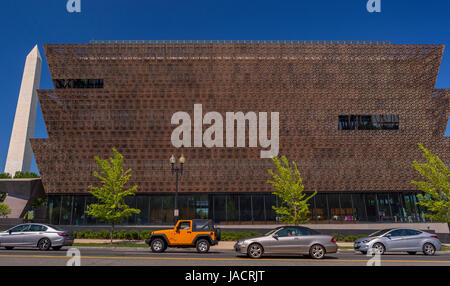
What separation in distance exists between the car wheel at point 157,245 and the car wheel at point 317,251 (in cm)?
808

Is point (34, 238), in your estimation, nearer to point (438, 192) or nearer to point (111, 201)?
point (111, 201)

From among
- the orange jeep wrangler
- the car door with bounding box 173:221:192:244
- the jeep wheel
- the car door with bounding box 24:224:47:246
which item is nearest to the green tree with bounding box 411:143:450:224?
the orange jeep wrangler

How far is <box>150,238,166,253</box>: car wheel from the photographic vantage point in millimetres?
16984

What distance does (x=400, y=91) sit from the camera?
40.8 metres

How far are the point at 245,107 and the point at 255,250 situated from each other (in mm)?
27945

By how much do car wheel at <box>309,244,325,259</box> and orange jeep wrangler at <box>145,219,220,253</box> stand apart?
5570 millimetres

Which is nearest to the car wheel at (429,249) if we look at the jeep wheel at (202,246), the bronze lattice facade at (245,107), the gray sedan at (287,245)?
the gray sedan at (287,245)

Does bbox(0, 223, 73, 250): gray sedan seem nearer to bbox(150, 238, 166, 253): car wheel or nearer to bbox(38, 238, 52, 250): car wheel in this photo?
bbox(38, 238, 52, 250): car wheel

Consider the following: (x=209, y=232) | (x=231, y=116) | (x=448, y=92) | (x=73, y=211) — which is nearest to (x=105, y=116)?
(x=73, y=211)

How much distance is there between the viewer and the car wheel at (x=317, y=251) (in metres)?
13.6

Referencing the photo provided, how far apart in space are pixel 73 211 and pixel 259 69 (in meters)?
30.2

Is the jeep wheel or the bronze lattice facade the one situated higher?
the bronze lattice facade

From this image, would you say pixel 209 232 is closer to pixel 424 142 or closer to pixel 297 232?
pixel 297 232

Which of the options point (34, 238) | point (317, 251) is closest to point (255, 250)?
point (317, 251)
